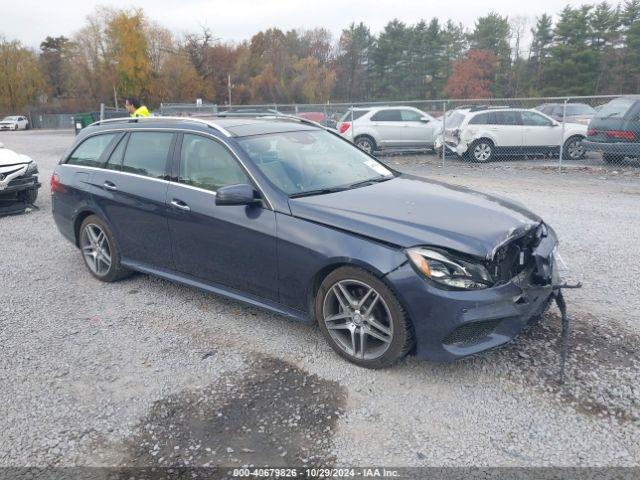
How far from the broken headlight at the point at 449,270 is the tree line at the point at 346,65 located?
52.2 m

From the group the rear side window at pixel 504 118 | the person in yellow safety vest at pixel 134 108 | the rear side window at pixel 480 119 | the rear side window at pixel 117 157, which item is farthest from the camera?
the rear side window at pixel 504 118

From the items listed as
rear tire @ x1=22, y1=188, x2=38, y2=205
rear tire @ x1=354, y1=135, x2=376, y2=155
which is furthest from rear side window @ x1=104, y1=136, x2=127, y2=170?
rear tire @ x1=354, y1=135, x2=376, y2=155

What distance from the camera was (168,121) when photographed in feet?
16.0

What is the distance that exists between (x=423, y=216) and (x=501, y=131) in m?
12.3

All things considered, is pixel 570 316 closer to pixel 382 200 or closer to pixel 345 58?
pixel 382 200

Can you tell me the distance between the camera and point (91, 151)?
5551mm

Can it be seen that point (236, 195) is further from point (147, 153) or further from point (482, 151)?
point (482, 151)

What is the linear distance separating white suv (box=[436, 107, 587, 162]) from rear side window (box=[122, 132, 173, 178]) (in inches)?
442

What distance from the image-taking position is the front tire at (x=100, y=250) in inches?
205

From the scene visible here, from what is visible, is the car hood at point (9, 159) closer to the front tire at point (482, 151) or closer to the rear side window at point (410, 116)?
the rear side window at point (410, 116)

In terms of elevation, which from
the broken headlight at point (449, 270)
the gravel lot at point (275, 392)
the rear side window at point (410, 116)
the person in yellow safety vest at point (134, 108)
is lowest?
the gravel lot at point (275, 392)

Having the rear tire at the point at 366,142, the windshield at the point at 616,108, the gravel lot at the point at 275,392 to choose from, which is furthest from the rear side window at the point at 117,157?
the windshield at the point at 616,108

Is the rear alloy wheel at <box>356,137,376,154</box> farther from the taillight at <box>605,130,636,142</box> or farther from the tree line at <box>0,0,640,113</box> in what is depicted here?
the tree line at <box>0,0,640,113</box>

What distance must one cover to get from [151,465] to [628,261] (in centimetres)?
500
